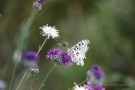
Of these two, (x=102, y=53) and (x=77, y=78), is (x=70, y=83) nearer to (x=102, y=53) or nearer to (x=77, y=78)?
(x=77, y=78)

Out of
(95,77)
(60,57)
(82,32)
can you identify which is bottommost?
(95,77)

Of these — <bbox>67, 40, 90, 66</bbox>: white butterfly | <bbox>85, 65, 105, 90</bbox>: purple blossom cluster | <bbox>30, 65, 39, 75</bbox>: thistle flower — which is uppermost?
<bbox>67, 40, 90, 66</bbox>: white butterfly

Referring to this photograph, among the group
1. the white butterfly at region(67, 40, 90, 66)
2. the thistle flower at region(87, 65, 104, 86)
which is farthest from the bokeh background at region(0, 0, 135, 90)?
the thistle flower at region(87, 65, 104, 86)

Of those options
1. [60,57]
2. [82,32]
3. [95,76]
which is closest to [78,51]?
[60,57]

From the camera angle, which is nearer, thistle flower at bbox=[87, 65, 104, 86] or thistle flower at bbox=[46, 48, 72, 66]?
thistle flower at bbox=[87, 65, 104, 86]

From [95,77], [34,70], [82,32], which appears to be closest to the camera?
[95,77]

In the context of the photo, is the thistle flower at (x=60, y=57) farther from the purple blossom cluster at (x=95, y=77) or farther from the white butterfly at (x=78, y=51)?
the purple blossom cluster at (x=95, y=77)

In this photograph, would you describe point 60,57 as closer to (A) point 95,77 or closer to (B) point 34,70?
(B) point 34,70

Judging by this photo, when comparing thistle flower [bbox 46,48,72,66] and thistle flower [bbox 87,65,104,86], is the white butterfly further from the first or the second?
thistle flower [bbox 87,65,104,86]
